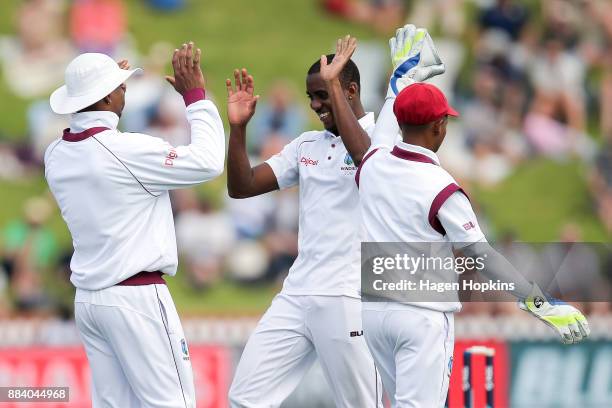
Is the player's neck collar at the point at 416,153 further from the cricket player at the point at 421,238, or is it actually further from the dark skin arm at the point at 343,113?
the dark skin arm at the point at 343,113

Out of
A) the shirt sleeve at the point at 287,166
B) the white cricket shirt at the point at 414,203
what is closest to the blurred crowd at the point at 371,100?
the shirt sleeve at the point at 287,166

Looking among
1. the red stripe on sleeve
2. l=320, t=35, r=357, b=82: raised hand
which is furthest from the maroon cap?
l=320, t=35, r=357, b=82: raised hand

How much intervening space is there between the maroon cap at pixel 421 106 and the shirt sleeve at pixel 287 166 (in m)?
1.24

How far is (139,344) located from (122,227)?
567mm

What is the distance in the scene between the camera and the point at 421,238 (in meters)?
5.86

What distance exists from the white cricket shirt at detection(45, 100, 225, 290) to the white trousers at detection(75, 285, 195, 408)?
0.34 ft

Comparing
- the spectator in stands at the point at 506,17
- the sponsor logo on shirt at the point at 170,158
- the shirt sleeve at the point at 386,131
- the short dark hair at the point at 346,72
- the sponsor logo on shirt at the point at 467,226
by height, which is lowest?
the sponsor logo on shirt at the point at 467,226

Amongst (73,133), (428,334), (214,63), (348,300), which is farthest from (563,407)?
(214,63)

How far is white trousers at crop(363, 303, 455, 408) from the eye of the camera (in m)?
5.85

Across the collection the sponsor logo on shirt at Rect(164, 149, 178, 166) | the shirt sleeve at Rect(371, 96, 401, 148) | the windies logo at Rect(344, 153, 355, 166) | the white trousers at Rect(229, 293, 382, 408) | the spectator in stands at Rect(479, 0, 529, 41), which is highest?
the spectator in stands at Rect(479, 0, 529, 41)

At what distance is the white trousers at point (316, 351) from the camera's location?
6.71 meters

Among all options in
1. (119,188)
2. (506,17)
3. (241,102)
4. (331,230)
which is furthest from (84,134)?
(506,17)

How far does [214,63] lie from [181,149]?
9668mm

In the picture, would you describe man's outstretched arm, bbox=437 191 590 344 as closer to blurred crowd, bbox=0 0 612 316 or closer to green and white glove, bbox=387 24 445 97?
green and white glove, bbox=387 24 445 97
